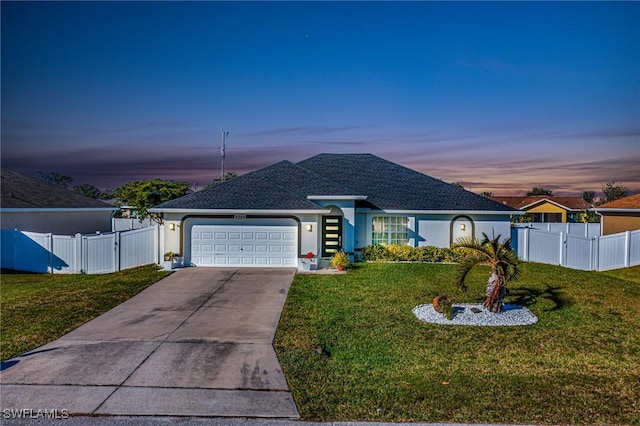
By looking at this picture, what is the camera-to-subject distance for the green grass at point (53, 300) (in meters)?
8.73

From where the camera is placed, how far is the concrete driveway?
18.9 ft

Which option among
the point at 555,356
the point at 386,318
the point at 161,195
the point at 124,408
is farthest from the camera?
the point at 161,195

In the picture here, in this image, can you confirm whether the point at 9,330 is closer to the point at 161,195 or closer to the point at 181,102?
the point at 181,102

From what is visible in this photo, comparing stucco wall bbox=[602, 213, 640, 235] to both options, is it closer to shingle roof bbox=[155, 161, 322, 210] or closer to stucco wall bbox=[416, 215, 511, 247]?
stucco wall bbox=[416, 215, 511, 247]

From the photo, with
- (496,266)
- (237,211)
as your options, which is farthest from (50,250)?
(496,266)

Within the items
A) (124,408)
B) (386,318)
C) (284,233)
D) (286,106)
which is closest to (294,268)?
(284,233)

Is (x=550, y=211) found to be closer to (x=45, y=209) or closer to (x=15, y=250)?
(x=45, y=209)

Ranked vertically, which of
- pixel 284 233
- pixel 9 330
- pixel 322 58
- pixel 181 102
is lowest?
pixel 9 330

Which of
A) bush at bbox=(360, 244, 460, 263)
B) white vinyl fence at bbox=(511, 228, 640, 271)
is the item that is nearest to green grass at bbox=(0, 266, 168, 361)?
bush at bbox=(360, 244, 460, 263)

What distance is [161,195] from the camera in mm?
28922

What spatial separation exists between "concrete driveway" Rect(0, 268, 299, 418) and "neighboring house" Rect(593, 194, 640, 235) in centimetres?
2054

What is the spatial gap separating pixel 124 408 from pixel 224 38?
15.7m

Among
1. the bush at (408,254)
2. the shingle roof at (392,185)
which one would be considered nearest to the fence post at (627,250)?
the shingle roof at (392,185)

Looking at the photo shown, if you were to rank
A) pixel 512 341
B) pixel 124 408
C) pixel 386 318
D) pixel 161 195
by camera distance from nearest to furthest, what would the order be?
pixel 124 408 → pixel 512 341 → pixel 386 318 → pixel 161 195
